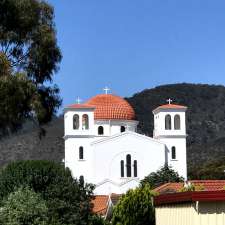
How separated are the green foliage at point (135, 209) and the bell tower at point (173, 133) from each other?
4241cm

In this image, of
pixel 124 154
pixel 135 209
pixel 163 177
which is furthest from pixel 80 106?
pixel 135 209

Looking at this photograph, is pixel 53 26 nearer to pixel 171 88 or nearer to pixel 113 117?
pixel 113 117

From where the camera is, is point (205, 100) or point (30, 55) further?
point (205, 100)

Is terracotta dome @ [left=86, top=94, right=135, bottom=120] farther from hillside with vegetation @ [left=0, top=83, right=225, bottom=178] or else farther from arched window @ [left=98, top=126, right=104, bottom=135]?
hillside with vegetation @ [left=0, top=83, right=225, bottom=178]

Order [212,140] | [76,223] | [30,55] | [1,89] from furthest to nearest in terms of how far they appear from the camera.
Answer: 1. [212,140]
2. [76,223]
3. [30,55]
4. [1,89]

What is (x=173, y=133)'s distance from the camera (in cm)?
7669

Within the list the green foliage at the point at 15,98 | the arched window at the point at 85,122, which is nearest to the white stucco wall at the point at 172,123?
the arched window at the point at 85,122

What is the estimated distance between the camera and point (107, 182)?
236 ft

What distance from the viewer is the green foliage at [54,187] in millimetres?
34750

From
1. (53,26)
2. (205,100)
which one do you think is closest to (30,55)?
(53,26)

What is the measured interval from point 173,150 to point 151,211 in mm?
44765

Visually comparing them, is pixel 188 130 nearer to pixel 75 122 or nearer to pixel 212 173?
pixel 212 173

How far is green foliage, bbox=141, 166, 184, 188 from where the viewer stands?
6838 cm

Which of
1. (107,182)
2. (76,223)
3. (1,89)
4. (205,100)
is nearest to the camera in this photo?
(1,89)
